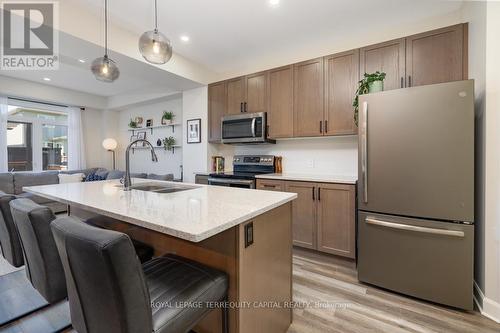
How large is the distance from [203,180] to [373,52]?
2.98 meters

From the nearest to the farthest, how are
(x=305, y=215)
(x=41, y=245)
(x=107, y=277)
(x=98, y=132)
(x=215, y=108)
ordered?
(x=107, y=277) < (x=41, y=245) < (x=305, y=215) < (x=215, y=108) < (x=98, y=132)

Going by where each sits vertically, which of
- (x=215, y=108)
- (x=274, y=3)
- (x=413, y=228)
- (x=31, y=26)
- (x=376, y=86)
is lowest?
(x=413, y=228)

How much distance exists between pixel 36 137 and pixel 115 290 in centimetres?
629

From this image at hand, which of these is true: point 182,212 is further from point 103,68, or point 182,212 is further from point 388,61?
point 388,61

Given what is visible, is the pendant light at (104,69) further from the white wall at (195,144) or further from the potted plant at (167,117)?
A: the potted plant at (167,117)

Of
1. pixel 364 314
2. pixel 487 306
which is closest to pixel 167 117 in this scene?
pixel 364 314

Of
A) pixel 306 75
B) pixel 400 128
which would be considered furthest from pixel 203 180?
pixel 400 128

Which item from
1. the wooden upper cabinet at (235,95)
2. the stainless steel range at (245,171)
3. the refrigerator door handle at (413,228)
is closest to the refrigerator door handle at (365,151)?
the refrigerator door handle at (413,228)

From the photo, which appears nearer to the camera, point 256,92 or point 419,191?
point 419,191

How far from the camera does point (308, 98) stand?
10.1 ft

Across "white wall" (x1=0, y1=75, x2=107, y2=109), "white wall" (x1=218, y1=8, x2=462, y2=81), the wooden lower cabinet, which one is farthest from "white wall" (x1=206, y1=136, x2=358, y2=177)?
"white wall" (x1=0, y1=75, x2=107, y2=109)

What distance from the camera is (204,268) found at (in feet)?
3.73

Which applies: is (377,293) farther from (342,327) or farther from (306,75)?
(306,75)

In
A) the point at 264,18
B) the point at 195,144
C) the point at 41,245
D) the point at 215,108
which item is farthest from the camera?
the point at 195,144
